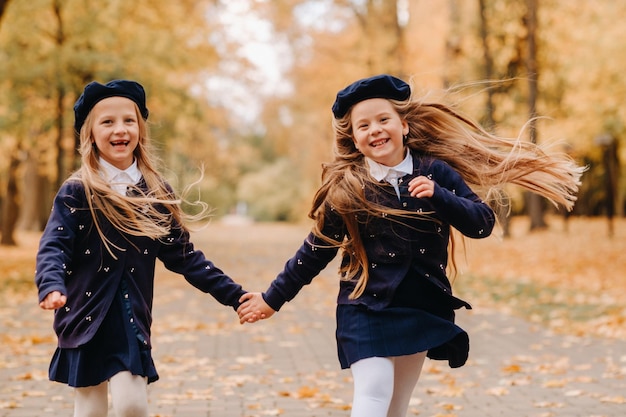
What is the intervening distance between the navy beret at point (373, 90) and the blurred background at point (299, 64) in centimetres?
958

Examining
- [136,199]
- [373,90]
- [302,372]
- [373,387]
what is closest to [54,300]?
[136,199]

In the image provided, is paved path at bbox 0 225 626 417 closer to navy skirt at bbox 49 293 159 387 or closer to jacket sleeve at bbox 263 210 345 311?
jacket sleeve at bbox 263 210 345 311

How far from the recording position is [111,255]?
3662mm

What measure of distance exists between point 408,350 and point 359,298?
0.31 metres

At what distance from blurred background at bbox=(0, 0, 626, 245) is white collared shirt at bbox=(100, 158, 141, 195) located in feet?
32.9

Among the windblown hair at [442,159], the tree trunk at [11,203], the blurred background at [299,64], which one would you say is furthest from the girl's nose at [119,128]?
the tree trunk at [11,203]

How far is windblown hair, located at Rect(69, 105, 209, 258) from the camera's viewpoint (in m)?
3.75

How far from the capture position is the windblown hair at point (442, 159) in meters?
3.78

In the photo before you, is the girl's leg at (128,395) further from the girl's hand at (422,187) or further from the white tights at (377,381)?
the girl's hand at (422,187)

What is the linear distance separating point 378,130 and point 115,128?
1.22 metres

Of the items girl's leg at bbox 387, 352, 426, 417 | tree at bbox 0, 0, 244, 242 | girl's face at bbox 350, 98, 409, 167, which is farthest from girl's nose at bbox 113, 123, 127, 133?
tree at bbox 0, 0, 244, 242

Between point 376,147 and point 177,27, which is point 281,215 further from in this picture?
point 376,147

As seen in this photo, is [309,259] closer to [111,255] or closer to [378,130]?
[378,130]

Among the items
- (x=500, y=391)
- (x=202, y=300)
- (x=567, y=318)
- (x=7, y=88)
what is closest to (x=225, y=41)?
(x=7, y=88)
